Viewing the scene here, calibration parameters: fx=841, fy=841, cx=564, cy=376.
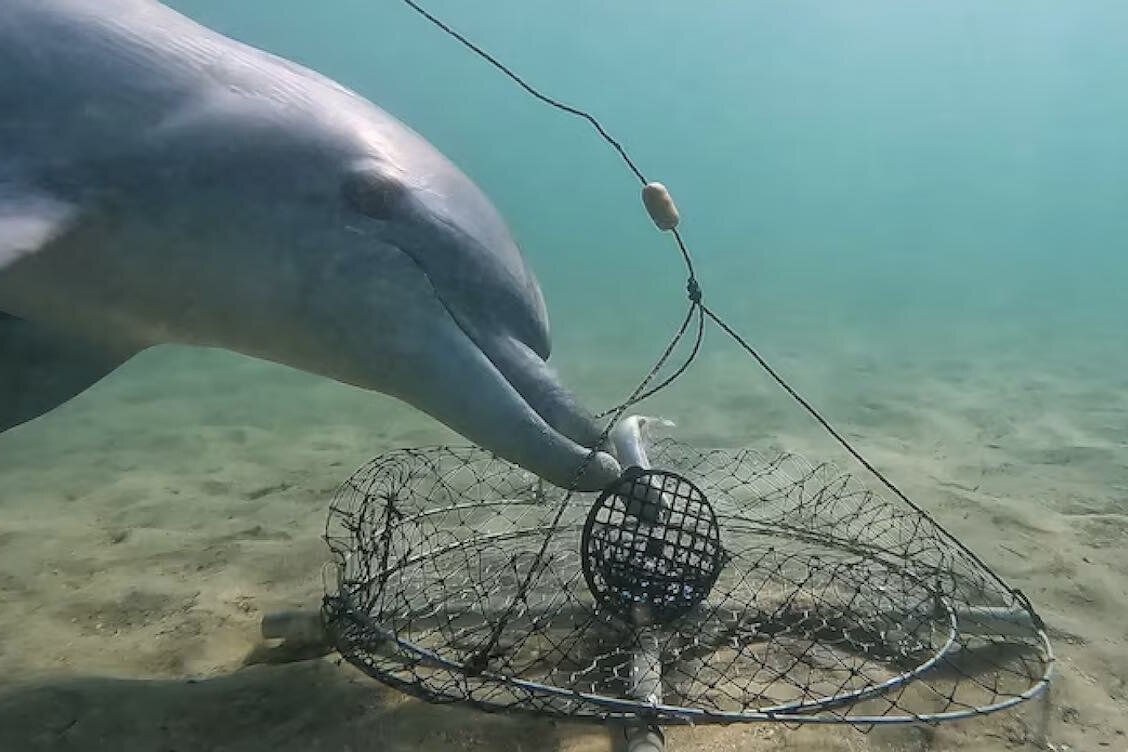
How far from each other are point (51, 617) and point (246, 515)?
1.59 metres

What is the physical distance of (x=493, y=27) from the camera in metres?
99.7

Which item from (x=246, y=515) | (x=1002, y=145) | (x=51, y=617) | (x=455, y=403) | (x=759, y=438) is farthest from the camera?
(x=1002, y=145)

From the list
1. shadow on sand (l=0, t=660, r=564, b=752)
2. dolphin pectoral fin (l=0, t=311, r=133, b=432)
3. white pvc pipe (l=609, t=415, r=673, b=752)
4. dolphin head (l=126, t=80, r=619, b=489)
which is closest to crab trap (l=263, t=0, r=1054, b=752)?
white pvc pipe (l=609, t=415, r=673, b=752)

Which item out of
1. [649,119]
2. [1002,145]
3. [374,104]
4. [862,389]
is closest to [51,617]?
[374,104]

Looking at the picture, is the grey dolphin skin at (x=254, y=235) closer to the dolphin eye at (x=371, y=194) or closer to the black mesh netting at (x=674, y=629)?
the dolphin eye at (x=371, y=194)

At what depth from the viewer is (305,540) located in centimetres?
457

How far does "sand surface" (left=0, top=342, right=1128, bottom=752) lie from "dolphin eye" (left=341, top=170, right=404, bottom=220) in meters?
1.60

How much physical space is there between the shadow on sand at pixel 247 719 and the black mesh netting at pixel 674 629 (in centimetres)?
11

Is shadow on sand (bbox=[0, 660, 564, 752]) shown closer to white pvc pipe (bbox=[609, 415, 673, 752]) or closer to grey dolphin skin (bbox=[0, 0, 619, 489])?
white pvc pipe (bbox=[609, 415, 673, 752])

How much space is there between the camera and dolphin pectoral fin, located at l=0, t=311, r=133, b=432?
309 cm

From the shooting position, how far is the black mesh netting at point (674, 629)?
8.45 ft

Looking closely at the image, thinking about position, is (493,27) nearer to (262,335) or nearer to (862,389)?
(862,389)

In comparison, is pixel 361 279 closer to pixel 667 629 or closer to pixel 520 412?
pixel 520 412

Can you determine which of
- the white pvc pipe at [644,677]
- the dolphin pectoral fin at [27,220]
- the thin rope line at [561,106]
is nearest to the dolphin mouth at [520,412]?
the white pvc pipe at [644,677]
